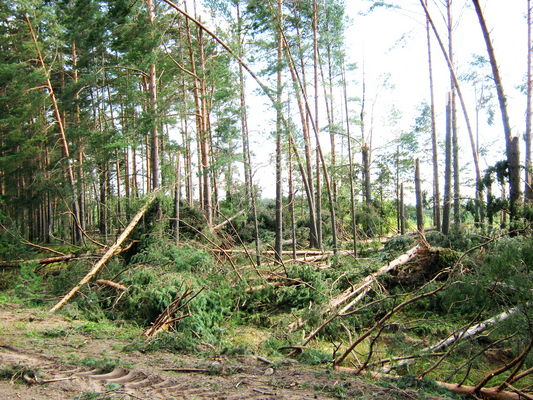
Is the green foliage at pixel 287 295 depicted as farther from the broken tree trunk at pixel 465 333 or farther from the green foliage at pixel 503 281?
the broken tree trunk at pixel 465 333

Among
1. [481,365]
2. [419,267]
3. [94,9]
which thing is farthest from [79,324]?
[94,9]

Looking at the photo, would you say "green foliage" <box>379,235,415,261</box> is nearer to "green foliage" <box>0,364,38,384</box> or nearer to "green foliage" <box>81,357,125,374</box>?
"green foliage" <box>81,357,125,374</box>

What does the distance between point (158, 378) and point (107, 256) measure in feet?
18.7

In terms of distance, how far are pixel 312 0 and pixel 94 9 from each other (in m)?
7.07

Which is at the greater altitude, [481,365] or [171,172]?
[171,172]

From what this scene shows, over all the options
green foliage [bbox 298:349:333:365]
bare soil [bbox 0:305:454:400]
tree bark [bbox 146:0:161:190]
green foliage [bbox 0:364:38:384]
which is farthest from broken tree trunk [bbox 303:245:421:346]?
tree bark [bbox 146:0:161:190]

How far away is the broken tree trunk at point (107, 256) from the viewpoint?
7.75m

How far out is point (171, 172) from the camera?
12.8m

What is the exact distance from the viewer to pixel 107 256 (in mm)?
8875

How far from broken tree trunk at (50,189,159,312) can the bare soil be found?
8.57 feet

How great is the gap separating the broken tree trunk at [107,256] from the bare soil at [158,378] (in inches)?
103

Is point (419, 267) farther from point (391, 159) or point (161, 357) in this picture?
point (391, 159)

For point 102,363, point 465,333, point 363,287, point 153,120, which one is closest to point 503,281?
point 465,333

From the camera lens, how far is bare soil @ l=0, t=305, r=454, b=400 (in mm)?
Result: 3318
